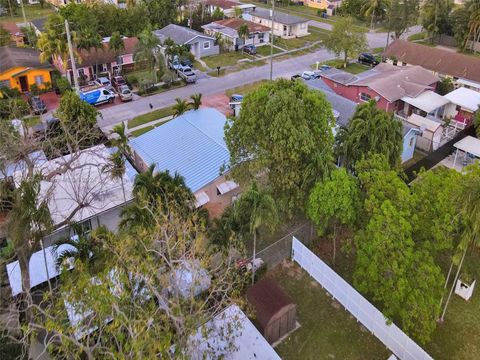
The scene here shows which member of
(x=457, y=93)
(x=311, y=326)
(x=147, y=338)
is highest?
(x=147, y=338)

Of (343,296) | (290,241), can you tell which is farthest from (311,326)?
(290,241)

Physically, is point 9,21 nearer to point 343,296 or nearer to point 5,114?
point 5,114

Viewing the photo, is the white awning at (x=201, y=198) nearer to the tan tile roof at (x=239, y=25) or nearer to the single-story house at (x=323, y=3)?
the tan tile roof at (x=239, y=25)

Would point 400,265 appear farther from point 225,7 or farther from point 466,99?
point 225,7

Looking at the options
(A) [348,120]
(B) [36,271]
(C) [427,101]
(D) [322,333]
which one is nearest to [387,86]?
(C) [427,101]

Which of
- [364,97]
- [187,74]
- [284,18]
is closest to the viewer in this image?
[364,97]

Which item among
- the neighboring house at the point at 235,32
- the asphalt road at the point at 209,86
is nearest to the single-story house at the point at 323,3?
the asphalt road at the point at 209,86
